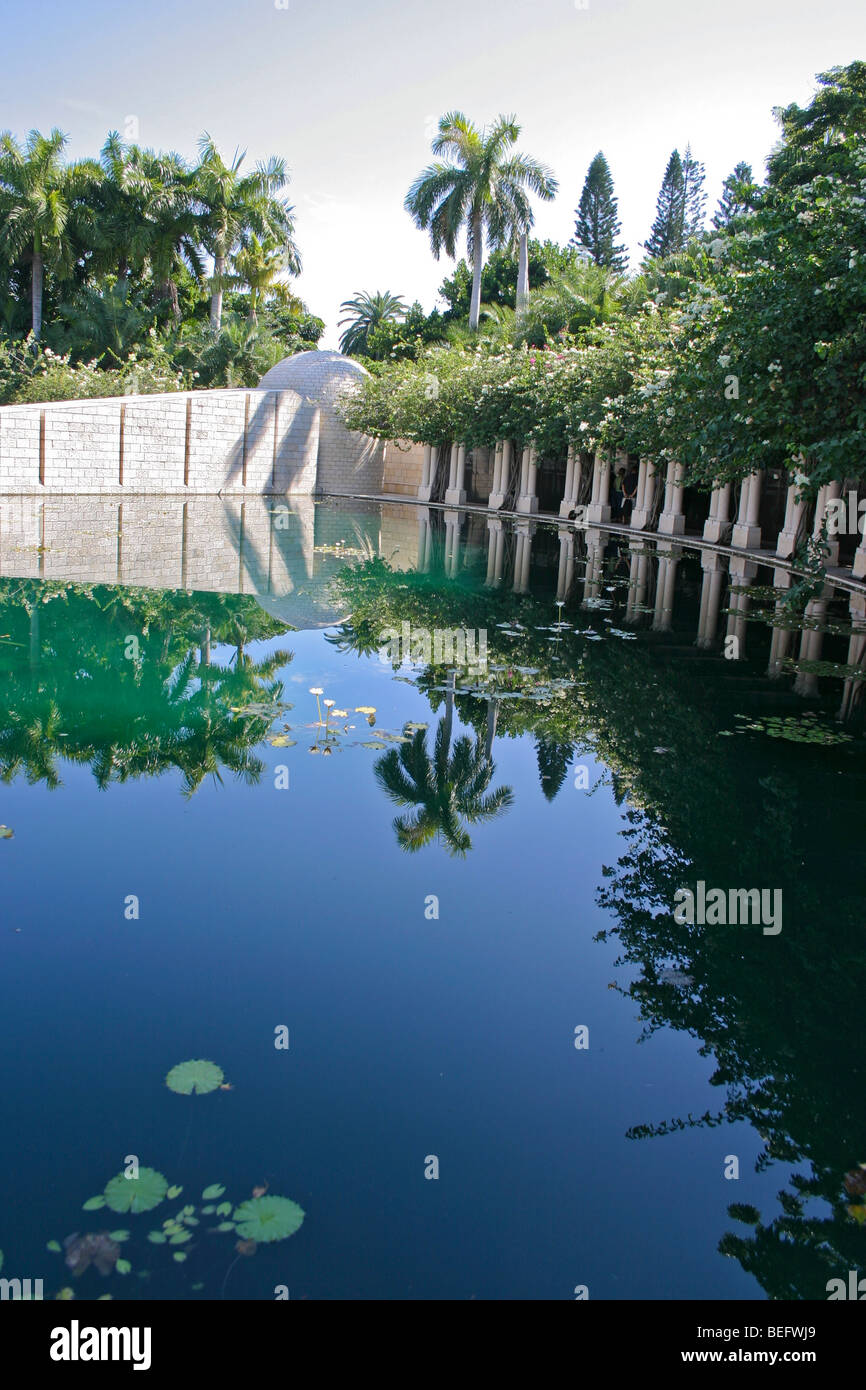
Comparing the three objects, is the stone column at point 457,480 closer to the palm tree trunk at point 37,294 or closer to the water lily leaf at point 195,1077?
the palm tree trunk at point 37,294

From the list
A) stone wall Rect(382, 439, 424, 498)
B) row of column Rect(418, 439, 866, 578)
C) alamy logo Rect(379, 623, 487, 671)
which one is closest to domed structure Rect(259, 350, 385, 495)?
stone wall Rect(382, 439, 424, 498)

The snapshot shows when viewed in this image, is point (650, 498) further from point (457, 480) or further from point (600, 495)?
point (457, 480)

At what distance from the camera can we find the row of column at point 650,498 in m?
22.5

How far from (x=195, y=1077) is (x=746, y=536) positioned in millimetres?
23417

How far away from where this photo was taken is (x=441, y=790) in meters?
7.05

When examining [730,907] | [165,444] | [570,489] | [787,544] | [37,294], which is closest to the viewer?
[730,907]

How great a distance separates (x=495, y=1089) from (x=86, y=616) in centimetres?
968

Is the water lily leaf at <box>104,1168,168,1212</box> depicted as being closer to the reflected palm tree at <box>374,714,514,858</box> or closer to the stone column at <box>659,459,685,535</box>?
the reflected palm tree at <box>374,714,514,858</box>

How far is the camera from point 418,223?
1843 inches

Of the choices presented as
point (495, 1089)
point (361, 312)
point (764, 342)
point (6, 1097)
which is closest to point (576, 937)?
point (495, 1089)

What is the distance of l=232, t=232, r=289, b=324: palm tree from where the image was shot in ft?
158

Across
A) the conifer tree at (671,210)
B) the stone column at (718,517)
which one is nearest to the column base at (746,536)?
the stone column at (718,517)
